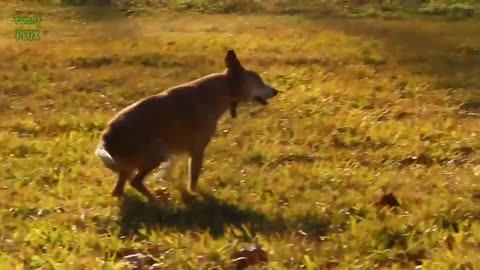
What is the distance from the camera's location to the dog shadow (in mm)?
5891

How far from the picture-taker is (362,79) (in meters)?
11.9

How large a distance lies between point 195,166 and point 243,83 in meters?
0.98

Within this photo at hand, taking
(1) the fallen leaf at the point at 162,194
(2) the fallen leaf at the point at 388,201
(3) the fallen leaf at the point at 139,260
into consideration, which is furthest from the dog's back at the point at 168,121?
(2) the fallen leaf at the point at 388,201

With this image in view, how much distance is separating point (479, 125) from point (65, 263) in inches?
218

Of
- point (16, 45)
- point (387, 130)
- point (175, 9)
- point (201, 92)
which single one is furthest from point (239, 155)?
point (175, 9)

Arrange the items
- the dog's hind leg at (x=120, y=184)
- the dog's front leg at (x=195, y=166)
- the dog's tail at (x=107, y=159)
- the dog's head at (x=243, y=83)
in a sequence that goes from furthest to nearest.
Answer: the dog's head at (x=243, y=83) → the dog's front leg at (x=195, y=166) → the dog's hind leg at (x=120, y=184) → the dog's tail at (x=107, y=159)

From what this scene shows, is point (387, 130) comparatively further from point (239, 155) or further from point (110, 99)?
point (110, 99)

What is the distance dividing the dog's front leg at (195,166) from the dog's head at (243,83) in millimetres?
718

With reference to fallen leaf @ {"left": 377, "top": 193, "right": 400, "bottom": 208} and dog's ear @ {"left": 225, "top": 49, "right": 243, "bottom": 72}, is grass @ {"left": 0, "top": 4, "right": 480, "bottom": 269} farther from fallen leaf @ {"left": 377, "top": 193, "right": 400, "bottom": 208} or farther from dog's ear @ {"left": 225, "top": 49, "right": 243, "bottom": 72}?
dog's ear @ {"left": 225, "top": 49, "right": 243, "bottom": 72}

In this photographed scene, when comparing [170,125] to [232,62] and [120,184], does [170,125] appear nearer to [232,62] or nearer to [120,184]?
[120,184]

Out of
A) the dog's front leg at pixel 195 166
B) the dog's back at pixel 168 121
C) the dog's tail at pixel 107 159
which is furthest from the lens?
the dog's front leg at pixel 195 166

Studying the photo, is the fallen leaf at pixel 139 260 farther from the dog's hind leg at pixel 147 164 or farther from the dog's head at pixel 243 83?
the dog's head at pixel 243 83

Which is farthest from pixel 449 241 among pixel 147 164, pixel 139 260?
pixel 147 164

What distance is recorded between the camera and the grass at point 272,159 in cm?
548
